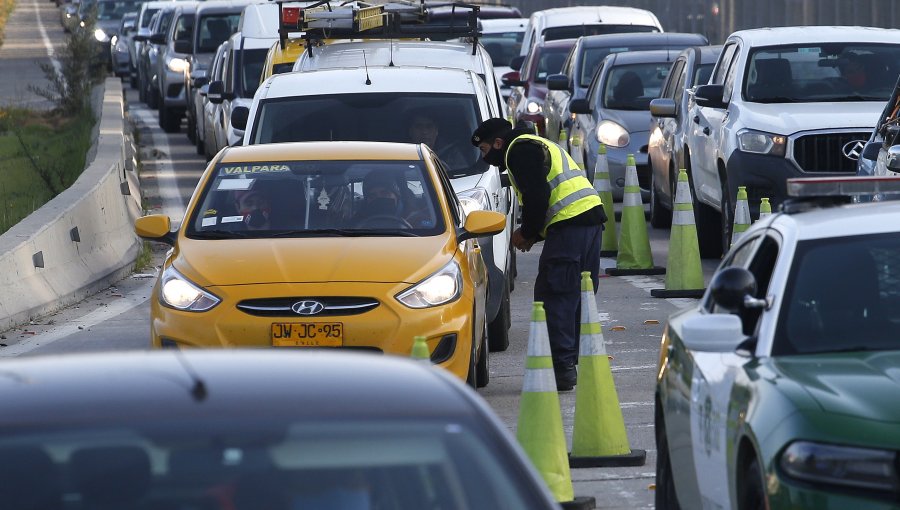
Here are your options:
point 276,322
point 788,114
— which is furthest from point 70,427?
point 788,114

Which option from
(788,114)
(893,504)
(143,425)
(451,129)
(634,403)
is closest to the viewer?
(143,425)

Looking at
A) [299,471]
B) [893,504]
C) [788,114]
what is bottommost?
[788,114]

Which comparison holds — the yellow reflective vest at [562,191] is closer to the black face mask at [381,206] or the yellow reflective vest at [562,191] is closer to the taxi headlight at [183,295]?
the black face mask at [381,206]

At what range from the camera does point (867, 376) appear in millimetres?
5730

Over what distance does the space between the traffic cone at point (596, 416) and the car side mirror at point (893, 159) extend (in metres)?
3.21

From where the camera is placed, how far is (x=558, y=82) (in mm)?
23453

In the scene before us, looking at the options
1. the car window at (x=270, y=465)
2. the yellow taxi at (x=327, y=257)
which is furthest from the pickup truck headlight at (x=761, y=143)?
the car window at (x=270, y=465)

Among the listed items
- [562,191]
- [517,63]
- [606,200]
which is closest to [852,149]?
[606,200]

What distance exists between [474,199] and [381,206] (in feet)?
6.53

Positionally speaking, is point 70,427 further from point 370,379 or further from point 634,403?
point 634,403

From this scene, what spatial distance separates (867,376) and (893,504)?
0.63m

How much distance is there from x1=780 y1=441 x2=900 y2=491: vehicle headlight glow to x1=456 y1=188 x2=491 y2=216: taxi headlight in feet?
23.3

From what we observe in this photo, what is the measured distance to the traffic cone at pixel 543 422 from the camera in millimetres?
7715

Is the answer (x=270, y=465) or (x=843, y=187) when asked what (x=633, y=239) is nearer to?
(x=843, y=187)
